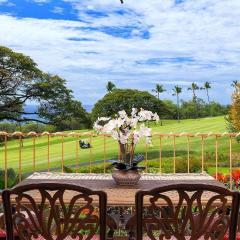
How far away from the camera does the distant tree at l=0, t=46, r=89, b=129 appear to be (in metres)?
16.4

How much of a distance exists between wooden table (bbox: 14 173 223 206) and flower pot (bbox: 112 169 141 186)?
4cm

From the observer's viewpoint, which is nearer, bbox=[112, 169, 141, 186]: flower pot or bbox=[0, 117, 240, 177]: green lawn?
bbox=[112, 169, 141, 186]: flower pot

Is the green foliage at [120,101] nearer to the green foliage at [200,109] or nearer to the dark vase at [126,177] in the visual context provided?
the green foliage at [200,109]

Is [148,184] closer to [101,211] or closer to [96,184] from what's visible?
[96,184]

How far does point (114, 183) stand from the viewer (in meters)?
4.07

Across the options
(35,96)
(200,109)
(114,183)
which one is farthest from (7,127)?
(200,109)

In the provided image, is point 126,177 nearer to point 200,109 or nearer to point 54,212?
point 54,212

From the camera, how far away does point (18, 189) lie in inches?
100

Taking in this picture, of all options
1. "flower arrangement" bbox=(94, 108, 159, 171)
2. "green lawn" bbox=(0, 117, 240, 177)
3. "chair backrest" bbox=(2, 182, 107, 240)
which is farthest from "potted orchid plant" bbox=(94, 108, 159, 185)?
"green lawn" bbox=(0, 117, 240, 177)

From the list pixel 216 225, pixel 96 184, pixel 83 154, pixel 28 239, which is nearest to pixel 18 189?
pixel 28 239

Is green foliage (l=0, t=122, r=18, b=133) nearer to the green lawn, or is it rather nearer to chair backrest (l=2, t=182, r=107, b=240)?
the green lawn

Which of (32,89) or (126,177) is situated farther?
(32,89)

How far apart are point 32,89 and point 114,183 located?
13.1 metres

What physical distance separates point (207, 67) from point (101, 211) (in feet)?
89.8
